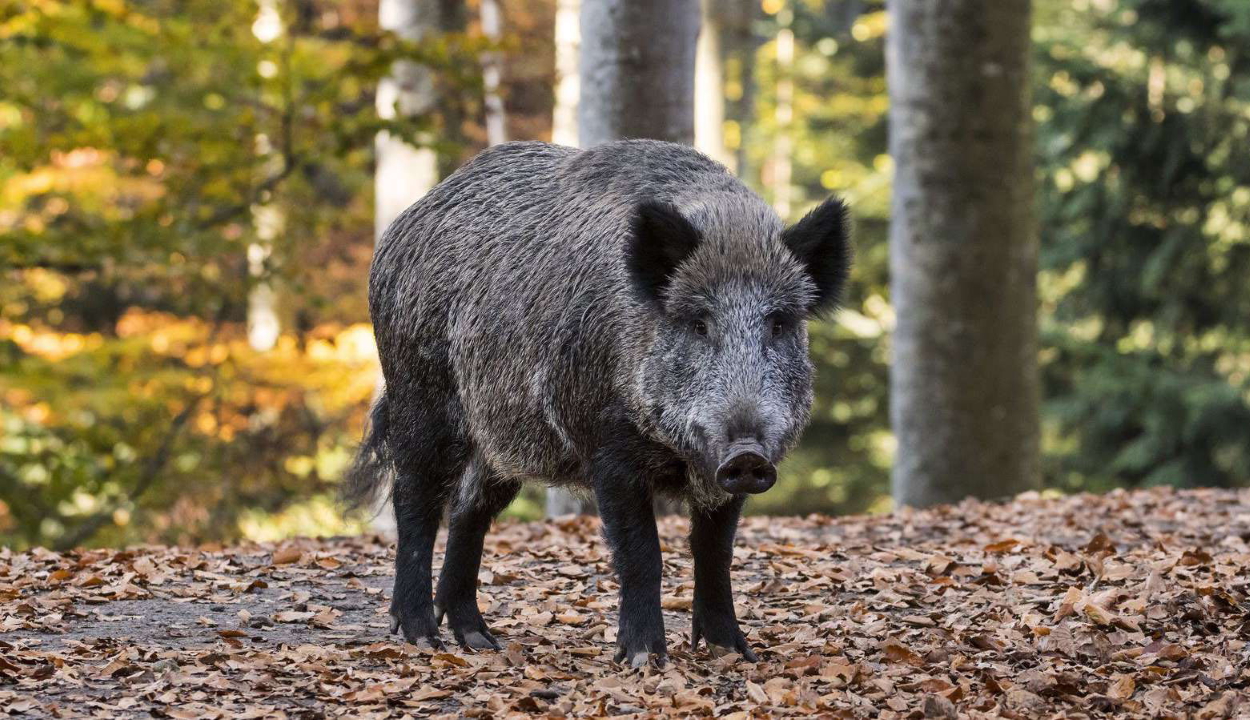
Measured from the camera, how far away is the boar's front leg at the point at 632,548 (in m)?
4.90

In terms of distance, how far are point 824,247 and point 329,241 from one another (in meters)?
14.7

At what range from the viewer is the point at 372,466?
6.30m

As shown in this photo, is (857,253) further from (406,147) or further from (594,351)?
(594,351)

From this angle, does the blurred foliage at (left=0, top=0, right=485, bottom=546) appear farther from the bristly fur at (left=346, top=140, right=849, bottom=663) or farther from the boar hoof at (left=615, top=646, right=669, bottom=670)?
the boar hoof at (left=615, top=646, right=669, bottom=670)

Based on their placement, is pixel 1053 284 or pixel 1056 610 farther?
pixel 1053 284

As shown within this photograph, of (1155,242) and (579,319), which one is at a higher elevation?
(1155,242)

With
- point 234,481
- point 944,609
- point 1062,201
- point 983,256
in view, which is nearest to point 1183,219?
point 1062,201

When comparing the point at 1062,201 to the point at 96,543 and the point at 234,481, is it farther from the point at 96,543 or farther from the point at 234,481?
the point at 96,543

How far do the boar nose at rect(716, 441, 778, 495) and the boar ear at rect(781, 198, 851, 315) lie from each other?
2.83 ft

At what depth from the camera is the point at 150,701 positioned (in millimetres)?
4430

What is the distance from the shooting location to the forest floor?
450cm

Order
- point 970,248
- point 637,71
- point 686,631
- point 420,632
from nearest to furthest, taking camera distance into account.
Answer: point 420,632 → point 686,631 → point 637,71 → point 970,248

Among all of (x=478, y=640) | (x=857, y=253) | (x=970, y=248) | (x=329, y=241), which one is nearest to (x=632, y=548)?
(x=478, y=640)

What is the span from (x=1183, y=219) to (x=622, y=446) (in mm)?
12941
